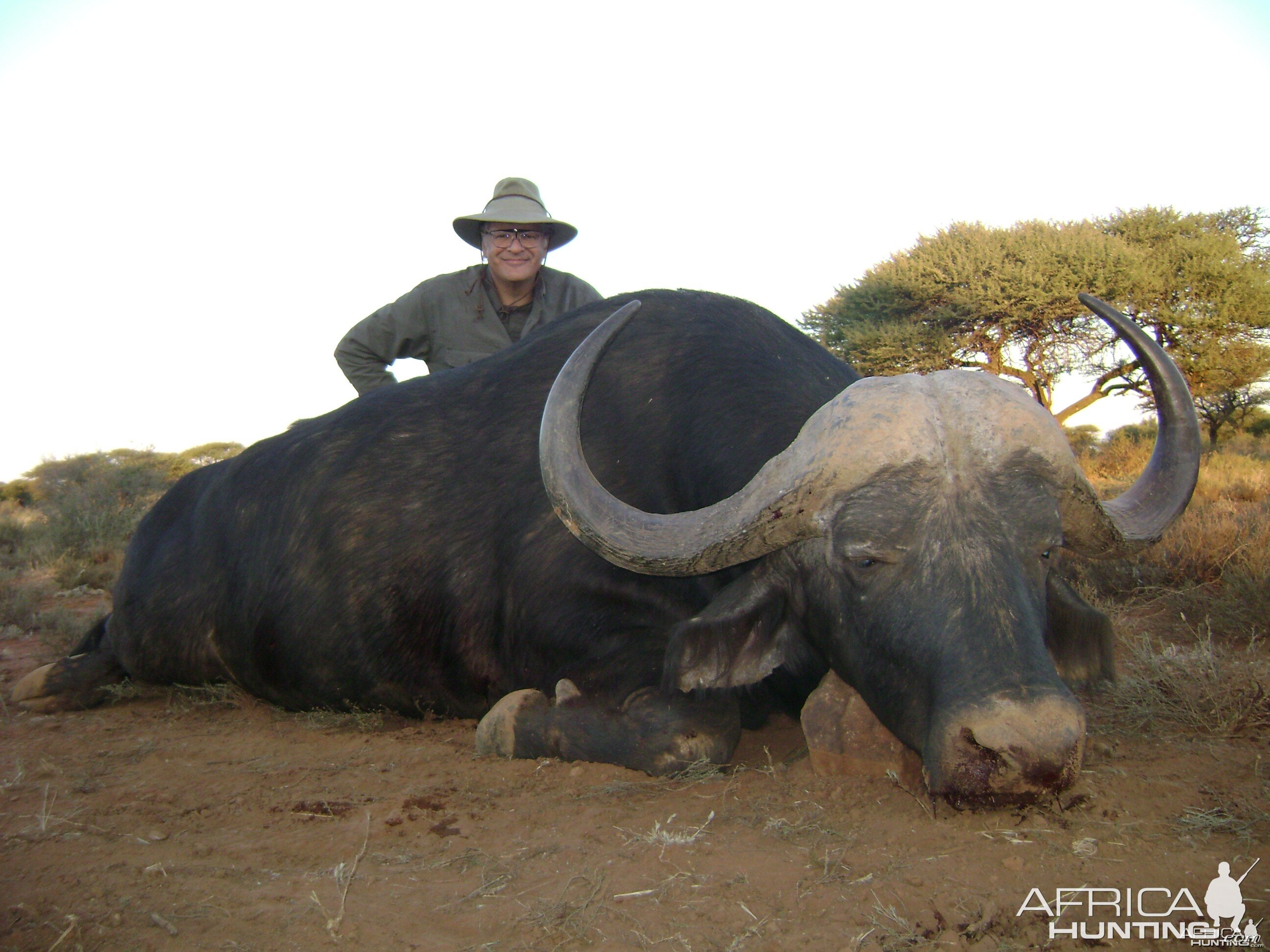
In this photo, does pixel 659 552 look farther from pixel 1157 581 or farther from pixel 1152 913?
pixel 1157 581

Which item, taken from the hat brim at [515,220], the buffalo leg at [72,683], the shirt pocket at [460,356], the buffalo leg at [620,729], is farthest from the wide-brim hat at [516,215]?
the buffalo leg at [620,729]

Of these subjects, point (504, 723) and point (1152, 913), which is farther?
point (504, 723)

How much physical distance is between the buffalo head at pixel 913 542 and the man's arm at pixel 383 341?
12.1ft

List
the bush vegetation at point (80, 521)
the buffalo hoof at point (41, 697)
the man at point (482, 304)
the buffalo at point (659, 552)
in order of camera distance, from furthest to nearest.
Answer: the bush vegetation at point (80, 521) < the man at point (482, 304) < the buffalo hoof at point (41, 697) < the buffalo at point (659, 552)

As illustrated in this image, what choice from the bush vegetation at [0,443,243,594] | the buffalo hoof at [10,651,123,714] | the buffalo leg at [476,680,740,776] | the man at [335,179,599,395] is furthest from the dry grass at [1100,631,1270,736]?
the bush vegetation at [0,443,243,594]

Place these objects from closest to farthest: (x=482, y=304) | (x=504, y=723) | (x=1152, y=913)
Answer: (x=1152, y=913) < (x=504, y=723) < (x=482, y=304)

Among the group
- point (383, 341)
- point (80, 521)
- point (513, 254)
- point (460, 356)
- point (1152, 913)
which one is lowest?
point (1152, 913)

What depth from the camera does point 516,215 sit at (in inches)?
222

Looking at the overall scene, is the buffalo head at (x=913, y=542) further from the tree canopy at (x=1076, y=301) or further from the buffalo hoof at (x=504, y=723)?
the tree canopy at (x=1076, y=301)

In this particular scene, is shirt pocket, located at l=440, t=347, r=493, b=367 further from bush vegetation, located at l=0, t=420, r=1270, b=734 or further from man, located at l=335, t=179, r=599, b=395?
bush vegetation, located at l=0, t=420, r=1270, b=734

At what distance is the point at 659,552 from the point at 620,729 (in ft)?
2.39

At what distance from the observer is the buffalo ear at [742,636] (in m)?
2.61

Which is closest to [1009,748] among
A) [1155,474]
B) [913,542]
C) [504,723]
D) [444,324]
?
[913,542]

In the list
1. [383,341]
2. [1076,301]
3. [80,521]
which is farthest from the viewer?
[1076,301]
